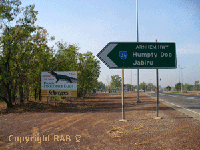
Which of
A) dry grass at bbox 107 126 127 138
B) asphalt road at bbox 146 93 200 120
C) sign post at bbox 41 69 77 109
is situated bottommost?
asphalt road at bbox 146 93 200 120

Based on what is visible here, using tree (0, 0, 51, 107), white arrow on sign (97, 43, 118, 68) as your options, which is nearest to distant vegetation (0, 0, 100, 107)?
tree (0, 0, 51, 107)

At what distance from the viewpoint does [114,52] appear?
34.0ft

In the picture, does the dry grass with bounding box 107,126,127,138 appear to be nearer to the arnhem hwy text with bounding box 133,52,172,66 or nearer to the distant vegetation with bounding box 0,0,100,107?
the arnhem hwy text with bounding box 133,52,172,66

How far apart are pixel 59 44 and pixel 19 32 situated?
1025cm

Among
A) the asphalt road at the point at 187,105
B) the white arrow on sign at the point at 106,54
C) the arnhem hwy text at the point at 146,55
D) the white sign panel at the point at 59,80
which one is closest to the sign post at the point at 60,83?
the white sign panel at the point at 59,80

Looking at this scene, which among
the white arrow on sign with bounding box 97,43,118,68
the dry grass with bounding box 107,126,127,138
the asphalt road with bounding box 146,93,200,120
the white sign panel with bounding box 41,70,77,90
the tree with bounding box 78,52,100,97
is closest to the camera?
the dry grass with bounding box 107,126,127,138

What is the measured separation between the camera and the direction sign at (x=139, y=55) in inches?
405

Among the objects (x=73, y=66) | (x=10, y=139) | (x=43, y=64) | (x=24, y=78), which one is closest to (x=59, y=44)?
(x=73, y=66)

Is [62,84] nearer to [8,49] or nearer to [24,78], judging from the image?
[24,78]

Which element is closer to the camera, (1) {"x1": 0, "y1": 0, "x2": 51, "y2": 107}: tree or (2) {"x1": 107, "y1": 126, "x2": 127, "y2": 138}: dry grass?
(2) {"x1": 107, "y1": 126, "x2": 127, "y2": 138}: dry grass

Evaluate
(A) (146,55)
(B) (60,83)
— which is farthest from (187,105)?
(B) (60,83)

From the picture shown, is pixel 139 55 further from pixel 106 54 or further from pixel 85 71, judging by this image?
pixel 85 71

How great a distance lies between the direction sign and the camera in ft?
33.8

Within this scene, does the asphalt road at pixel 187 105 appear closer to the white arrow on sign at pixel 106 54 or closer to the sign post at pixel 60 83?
the white arrow on sign at pixel 106 54
